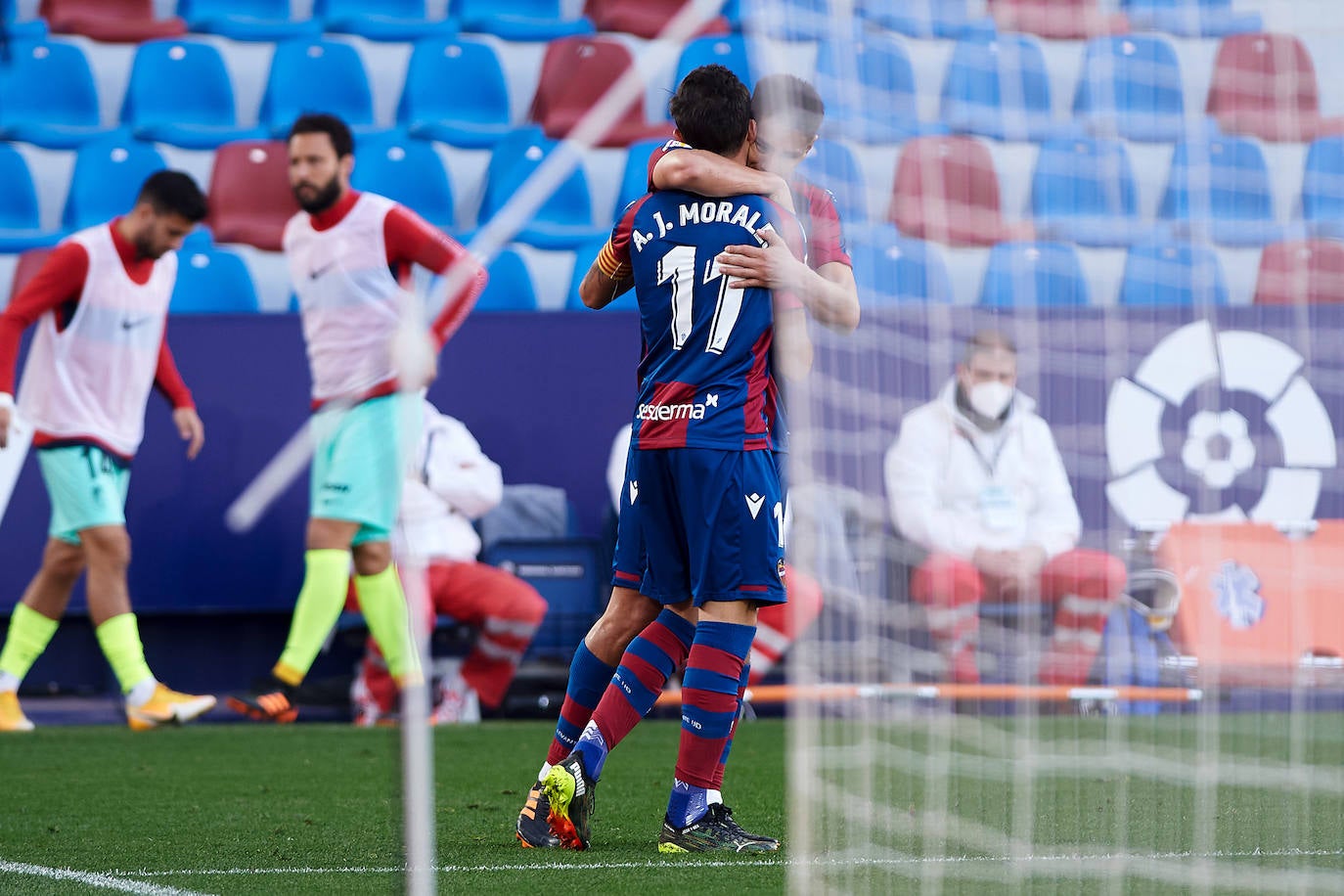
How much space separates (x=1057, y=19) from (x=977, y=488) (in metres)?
1.68

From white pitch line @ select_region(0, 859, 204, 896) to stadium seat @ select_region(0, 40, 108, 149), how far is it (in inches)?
275

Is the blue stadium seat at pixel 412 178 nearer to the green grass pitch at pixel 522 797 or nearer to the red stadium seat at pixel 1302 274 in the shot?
the green grass pitch at pixel 522 797

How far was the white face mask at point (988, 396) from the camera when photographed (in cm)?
568

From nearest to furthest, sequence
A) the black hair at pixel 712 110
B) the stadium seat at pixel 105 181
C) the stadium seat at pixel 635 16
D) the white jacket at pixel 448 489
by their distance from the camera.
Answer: the black hair at pixel 712 110 → the white jacket at pixel 448 489 → the stadium seat at pixel 105 181 → the stadium seat at pixel 635 16

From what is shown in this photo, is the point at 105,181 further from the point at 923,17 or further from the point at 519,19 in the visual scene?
the point at 923,17

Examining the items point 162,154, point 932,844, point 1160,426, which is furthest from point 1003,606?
point 162,154

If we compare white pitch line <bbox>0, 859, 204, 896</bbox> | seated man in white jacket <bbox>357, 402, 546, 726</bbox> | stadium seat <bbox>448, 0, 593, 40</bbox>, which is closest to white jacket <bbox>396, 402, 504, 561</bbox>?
seated man in white jacket <bbox>357, 402, 546, 726</bbox>

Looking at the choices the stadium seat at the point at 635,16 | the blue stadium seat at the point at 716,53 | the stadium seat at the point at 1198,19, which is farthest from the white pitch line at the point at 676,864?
the stadium seat at the point at 635,16

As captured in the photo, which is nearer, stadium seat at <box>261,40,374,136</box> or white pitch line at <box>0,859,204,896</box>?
white pitch line at <box>0,859,204,896</box>

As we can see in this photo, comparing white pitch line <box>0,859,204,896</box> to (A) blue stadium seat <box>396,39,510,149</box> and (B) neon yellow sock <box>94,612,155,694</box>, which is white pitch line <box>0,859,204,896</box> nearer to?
(B) neon yellow sock <box>94,612,155,694</box>

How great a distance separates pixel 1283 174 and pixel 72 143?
6.86 m

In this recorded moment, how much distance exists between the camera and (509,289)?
30.9 ft

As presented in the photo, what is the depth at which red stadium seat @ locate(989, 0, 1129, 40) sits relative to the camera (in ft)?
17.4

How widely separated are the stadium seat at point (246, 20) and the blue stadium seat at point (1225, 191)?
204 inches
